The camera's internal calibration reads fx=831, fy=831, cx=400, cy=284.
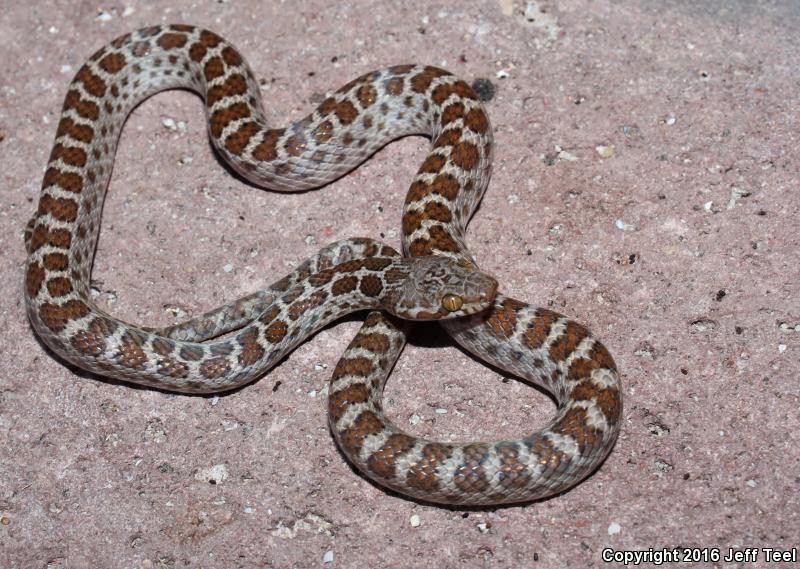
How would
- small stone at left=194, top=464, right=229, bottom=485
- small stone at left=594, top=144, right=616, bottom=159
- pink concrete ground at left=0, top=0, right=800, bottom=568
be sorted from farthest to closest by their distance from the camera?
1. small stone at left=594, top=144, right=616, bottom=159
2. small stone at left=194, top=464, right=229, bottom=485
3. pink concrete ground at left=0, top=0, right=800, bottom=568

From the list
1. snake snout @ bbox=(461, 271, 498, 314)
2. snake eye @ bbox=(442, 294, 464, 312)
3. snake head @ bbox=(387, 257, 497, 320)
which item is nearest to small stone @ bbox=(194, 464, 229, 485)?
snake head @ bbox=(387, 257, 497, 320)

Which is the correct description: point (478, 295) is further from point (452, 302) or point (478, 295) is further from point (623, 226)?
point (623, 226)

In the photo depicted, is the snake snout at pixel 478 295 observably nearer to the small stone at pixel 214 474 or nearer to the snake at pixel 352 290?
the snake at pixel 352 290

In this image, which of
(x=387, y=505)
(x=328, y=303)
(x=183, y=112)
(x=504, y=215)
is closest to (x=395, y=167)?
(x=504, y=215)

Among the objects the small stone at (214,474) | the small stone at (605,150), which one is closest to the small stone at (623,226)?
the small stone at (605,150)

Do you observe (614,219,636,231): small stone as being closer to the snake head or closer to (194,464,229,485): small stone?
the snake head

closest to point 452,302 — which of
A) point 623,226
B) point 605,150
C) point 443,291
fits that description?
point 443,291

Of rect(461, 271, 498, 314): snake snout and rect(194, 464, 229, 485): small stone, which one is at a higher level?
rect(461, 271, 498, 314): snake snout
